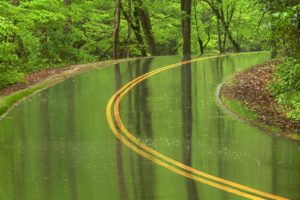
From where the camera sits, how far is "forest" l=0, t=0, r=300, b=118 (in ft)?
57.3

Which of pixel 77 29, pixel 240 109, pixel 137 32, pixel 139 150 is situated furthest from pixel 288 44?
pixel 137 32

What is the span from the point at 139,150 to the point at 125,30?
2989cm

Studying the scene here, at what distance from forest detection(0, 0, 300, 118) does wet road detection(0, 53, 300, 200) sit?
9.70ft

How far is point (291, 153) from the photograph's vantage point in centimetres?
1235

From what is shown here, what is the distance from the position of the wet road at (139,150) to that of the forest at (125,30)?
9.70 ft

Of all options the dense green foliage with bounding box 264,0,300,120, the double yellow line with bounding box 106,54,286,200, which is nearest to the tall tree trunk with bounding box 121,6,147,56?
the dense green foliage with bounding box 264,0,300,120

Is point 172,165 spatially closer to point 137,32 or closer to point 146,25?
point 137,32

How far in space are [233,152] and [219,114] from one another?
477 cm

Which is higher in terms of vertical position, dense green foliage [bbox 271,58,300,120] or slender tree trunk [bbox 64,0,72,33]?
slender tree trunk [bbox 64,0,72,33]

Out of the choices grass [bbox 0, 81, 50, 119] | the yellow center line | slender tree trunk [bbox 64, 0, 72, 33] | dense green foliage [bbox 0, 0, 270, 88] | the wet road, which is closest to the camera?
the yellow center line

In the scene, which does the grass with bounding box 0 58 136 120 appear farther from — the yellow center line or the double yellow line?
the yellow center line

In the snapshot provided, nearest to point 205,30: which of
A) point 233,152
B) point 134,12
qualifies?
point 134,12

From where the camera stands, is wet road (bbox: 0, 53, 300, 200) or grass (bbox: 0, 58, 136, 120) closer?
wet road (bbox: 0, 53, 300, 200)

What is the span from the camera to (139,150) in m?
12.4
